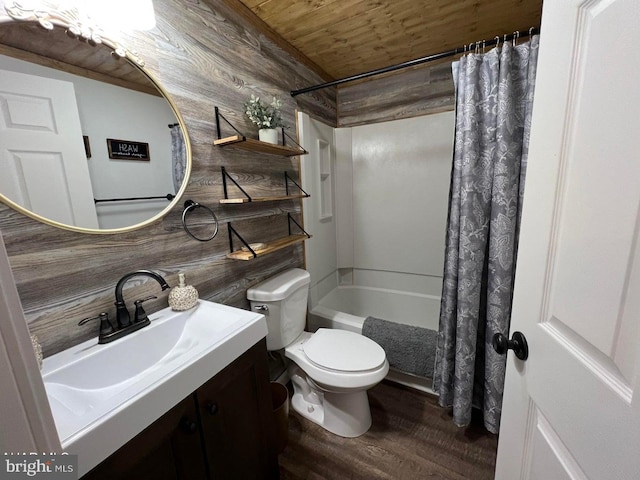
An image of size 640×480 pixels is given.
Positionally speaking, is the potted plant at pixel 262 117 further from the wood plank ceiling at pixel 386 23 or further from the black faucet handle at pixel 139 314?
the black faucet handle at pixel 139 314

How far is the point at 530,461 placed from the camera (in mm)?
685

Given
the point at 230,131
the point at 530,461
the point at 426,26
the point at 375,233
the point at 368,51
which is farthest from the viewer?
the point at 375,233

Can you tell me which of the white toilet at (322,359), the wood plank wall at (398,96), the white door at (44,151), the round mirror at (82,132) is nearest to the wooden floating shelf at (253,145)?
the round mirror at (82,132)

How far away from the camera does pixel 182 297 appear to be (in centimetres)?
114

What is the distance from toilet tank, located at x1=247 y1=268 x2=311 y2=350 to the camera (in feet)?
4.94

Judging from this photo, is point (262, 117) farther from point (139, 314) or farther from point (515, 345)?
point (515, 345)

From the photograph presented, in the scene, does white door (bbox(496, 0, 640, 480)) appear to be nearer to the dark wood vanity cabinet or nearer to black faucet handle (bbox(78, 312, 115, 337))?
the dark wood vanity cabinet

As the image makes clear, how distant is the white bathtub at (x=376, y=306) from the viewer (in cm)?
204

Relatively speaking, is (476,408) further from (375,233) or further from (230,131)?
(230,131)

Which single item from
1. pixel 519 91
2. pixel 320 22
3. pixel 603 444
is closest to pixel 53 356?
pixel 603 444

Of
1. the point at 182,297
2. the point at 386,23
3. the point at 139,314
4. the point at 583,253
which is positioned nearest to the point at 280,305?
the point at 182,297

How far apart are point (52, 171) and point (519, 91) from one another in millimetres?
1920

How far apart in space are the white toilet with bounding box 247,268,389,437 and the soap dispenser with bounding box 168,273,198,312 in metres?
0.39

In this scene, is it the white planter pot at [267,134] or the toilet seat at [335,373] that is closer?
the toilet seat at [335,373]
